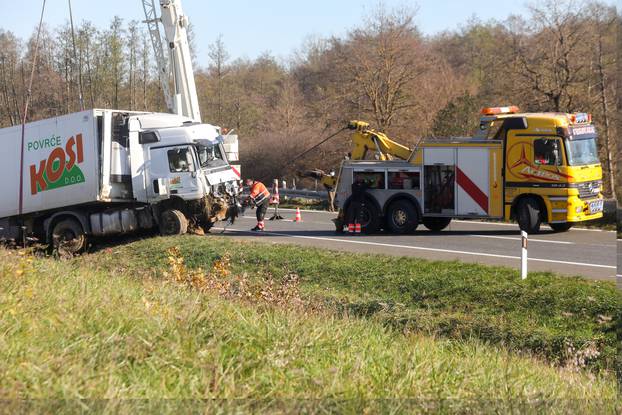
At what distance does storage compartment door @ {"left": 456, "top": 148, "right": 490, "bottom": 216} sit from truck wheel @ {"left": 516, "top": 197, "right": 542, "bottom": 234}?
0.88 metres

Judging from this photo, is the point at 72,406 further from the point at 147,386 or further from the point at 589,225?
the point at 589,225

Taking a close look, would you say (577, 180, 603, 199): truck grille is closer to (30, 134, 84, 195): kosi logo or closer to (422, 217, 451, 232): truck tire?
(422, 217, 451, 232): truck tire

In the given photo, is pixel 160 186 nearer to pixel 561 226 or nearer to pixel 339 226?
pixel 339 226

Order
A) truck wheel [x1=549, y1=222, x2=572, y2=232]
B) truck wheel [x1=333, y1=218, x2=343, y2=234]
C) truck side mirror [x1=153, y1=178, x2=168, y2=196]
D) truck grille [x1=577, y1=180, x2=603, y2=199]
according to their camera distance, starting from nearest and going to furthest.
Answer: truck grille [x1=577, y1=180, x2=603, y2=199] < truck side mirror [x1=153, y1=178, x2=168, y2=196] < truck wheel [x1=549, y1=222, x2=572, y2=232] < truck wheel [x1=333, y1=218, x2=343, y2=234]

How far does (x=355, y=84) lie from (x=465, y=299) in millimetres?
25919

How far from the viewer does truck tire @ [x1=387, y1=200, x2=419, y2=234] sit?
2172cm

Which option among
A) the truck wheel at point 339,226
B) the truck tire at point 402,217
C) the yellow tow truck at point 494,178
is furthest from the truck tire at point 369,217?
the truck wheel at point 339,226

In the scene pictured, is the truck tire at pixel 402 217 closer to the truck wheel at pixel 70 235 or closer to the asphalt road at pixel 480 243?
the asphalt road at pixel 480 243

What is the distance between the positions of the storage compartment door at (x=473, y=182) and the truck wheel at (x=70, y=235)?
378 inches

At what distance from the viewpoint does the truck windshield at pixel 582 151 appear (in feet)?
65.9

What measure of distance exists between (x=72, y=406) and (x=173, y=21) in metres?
22.4

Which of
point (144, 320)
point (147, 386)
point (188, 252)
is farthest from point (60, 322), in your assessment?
point (188, 252)

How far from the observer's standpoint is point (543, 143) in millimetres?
20250

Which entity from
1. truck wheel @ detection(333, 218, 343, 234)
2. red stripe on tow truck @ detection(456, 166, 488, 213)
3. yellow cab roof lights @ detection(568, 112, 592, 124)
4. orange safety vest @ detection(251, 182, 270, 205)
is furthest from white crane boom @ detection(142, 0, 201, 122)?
yellow cab roof lights @ detection(568, 112, 592, 124)
